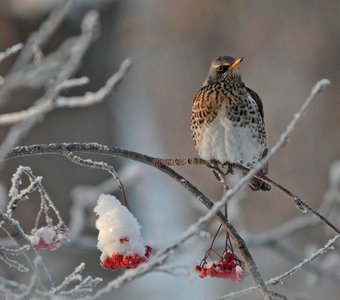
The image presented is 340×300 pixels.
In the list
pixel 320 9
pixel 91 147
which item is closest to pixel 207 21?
pixel 320 9

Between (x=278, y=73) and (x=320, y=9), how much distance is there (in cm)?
47

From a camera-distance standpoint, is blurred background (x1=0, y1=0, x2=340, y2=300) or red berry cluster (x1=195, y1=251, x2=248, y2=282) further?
blurred background (x1=0, y1=0, x2=340, y2=300)

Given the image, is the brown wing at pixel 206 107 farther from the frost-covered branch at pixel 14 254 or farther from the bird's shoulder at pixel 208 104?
the frost-covered branch at pixel 14 254

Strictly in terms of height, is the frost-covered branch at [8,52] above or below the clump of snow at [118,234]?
above

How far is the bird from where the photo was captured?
195 cm

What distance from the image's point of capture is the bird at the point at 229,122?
1.95m

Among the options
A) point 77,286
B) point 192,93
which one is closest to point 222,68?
point 77,286

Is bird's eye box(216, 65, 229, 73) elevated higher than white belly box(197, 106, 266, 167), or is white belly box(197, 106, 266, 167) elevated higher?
bird's eye box(216, 65, 229, 73)

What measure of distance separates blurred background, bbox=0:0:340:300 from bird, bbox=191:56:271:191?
1.60 metres

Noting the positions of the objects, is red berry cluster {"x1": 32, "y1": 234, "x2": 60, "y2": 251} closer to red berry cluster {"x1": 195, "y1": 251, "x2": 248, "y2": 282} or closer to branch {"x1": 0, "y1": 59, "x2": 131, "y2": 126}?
red berry cluster {"x1": 195, "y1": 251, "x2": 248, "y2": 282}

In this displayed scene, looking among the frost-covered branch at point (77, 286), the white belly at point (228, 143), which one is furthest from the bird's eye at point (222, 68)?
the frost-covered branch at point (77, 286)

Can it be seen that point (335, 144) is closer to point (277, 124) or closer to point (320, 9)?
point (277, 124)

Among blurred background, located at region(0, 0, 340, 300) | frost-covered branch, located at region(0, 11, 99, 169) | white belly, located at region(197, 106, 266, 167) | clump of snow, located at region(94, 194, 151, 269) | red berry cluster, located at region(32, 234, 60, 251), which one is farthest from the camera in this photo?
blurred background, located at region(0, 0, 340, 300)

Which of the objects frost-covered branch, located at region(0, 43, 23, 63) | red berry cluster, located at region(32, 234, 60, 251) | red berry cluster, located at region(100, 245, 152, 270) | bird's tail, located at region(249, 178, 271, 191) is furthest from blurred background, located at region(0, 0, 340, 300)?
frost-covered branch, located at region(0, 43, 23, 63)
